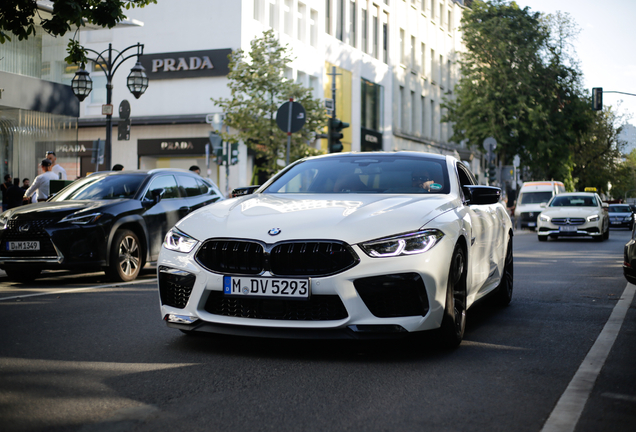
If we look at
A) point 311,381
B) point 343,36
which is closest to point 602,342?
point 311,381

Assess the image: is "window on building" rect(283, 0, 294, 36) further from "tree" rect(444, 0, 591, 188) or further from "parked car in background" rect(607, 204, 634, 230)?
"parked car in background" rect(607, 204, 634, 230)

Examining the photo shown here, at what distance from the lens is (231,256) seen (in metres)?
5.29

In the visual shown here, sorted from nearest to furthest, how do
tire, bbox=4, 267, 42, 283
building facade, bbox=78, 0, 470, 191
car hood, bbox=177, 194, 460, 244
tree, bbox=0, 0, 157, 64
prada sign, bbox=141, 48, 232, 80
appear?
car hood, bbox=177, 194, 460, 244
tire, bbox=4, 267, 42, 283
tree, bbox=0, 0, 157, 64
prada sign, bbox=141, 48, 232, 80
building facade, bbox=78, 0, 470, 191

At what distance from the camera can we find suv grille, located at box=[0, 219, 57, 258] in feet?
33.3

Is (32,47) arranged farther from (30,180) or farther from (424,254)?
(424,254)

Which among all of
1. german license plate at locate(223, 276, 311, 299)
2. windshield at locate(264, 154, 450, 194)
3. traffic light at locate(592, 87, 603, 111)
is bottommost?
german license plate at locate(223, 276, 311, 299)

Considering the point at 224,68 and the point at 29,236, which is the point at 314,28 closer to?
the point at 224,68

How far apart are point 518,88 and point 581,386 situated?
4634 centimetres

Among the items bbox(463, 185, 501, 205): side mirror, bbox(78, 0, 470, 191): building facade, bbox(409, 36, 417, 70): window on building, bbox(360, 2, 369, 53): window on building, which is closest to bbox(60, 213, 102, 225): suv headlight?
bbox(463, 185, 501, 205): side mirror

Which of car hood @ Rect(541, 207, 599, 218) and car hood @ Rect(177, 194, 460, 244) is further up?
car hood @ Rect(177, 194, 460, 244)

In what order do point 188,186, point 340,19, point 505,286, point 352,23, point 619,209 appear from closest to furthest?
point 505,286 < point 188,186 < point 340,19 < point 352,23 < point 619,209

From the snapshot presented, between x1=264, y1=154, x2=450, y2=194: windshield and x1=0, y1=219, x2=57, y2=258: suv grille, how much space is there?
429cm

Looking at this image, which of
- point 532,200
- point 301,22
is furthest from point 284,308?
point 301,22

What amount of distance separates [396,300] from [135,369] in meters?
1.67
